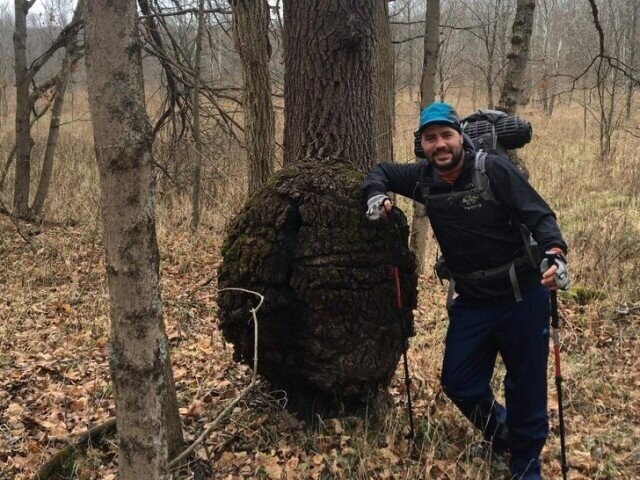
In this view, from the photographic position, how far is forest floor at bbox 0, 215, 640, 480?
3.35 metres

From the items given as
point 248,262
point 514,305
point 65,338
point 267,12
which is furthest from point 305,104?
point 65,338

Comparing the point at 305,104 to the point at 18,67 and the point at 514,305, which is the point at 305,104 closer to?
the point at 514,305

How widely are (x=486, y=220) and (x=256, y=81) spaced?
382cm

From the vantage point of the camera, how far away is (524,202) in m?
2.93

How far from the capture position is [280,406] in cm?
367

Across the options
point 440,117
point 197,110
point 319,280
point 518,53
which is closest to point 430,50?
point 518,53

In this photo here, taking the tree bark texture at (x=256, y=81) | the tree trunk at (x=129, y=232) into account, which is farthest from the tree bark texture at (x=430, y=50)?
the tree trunk at (x=129, y=232)

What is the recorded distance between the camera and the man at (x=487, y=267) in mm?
3031

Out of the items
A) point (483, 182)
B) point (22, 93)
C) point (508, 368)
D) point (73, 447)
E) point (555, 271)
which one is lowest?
point (73, 447)

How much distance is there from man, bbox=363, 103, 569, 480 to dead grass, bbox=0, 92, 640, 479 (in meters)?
0.38

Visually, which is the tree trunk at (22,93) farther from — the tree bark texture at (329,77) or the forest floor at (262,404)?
the tree bark texture at (329,77)

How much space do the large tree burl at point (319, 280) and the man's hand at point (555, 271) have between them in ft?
3.05

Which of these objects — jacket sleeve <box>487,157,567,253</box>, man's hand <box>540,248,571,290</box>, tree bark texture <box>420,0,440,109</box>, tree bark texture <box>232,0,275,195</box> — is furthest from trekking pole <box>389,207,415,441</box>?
tree bark texture <box>420,0,440,109</box>

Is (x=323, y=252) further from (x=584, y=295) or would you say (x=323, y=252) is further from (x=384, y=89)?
(x=584, y=295)
